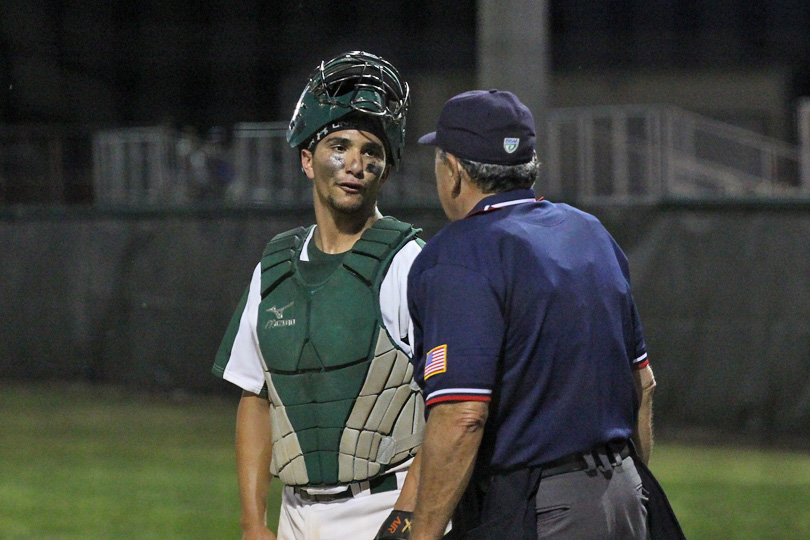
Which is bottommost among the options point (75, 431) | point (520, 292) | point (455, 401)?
point (75, 431)

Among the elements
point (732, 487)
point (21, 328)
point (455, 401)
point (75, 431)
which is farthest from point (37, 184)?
point (455, 401)

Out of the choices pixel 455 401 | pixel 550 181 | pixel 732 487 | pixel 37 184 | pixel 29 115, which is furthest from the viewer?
pixel 29 115

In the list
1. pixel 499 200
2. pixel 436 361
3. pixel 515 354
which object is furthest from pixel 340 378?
pixel 499 200

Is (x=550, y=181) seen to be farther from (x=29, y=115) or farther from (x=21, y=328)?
(x=29, y=115)

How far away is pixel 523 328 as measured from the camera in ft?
9.22

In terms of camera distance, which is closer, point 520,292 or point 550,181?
point 520,292

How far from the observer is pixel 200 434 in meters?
10.1

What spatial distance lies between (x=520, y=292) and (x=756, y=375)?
22.8 ft

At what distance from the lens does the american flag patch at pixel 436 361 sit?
277 centimetres

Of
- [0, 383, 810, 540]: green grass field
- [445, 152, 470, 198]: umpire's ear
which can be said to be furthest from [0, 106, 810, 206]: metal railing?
[445, 152, 470, 198]: umpire's ear

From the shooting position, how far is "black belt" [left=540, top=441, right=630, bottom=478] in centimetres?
288

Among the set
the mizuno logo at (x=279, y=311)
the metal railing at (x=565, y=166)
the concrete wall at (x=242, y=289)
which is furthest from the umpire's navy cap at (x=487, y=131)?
the metal railing at (x=565, y=166)

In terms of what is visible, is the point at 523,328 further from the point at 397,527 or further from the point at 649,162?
the point at 649,162

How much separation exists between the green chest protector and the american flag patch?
1.00ft
